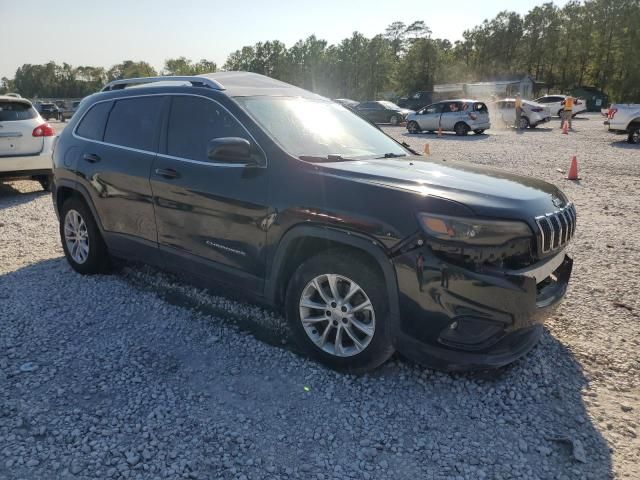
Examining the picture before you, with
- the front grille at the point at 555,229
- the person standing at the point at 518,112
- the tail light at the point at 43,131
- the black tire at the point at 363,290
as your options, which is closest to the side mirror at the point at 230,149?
the black tire at the point at 363,290

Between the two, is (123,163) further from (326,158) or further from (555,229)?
(555,229)

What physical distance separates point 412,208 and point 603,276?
3210 mm

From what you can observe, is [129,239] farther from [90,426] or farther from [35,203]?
[35,203]

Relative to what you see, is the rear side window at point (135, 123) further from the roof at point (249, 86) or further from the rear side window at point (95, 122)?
the roof at point (249, 86)

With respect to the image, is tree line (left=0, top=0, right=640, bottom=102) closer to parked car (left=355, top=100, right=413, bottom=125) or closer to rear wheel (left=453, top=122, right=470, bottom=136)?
parked car (left=355, top=100, right=413, bottom=125)

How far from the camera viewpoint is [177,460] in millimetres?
2459

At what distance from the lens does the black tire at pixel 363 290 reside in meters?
2.94

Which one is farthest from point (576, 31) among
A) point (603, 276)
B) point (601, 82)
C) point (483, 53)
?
point (603, 276)

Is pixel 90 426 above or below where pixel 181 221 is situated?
below

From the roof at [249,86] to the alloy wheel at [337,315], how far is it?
166cm

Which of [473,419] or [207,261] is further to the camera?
[207,261]

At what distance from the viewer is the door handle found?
3.84 m

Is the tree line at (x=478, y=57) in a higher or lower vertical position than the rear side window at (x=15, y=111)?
higher

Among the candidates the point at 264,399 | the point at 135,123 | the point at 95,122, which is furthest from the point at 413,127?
the point at 264,399
